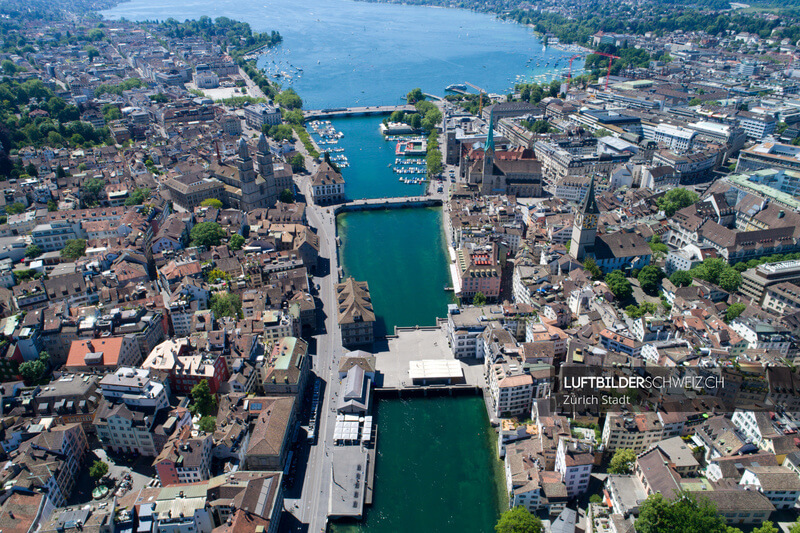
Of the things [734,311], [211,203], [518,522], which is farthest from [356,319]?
[734,311]

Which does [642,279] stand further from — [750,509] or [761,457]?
[750,509]

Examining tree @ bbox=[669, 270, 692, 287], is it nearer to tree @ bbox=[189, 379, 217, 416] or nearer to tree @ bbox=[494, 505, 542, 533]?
tree @ bbox=[494, 505, 542, 533]

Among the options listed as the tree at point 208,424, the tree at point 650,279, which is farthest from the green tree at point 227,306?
the tree at point 650,279

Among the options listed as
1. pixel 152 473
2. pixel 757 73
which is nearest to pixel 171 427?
pixel 152 473

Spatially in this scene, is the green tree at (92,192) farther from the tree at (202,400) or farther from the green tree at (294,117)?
the green tree at (294,117)

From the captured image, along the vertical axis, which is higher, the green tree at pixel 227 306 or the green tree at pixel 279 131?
the green tree at pixel 279 131

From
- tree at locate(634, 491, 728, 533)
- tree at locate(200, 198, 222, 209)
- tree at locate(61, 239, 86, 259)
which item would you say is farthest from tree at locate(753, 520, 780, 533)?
tree at locate(200, 198, 222, 209)
